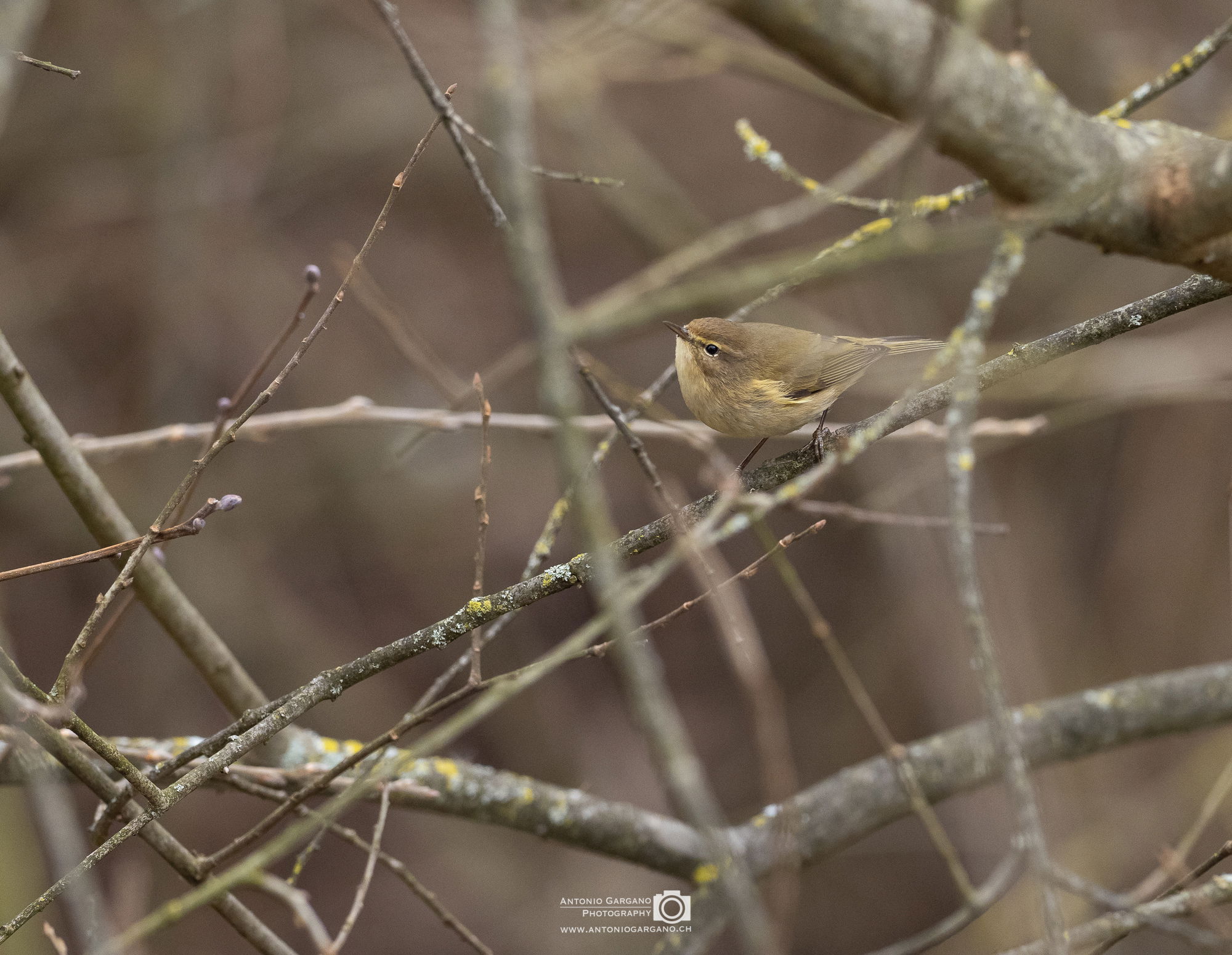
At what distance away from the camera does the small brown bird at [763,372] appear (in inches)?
139

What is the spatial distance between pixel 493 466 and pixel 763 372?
12.4 ft

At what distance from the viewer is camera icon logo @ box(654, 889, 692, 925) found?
321 cm

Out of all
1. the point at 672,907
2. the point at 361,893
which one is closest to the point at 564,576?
the point at 361,893

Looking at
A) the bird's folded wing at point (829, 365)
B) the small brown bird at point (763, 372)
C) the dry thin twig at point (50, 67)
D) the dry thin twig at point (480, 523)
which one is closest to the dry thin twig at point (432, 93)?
the dry thin twig at point (480, 523)

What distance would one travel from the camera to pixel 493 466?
7227 millimetres

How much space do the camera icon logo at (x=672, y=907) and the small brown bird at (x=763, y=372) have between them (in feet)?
5.16

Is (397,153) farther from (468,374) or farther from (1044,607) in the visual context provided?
(1044,607)

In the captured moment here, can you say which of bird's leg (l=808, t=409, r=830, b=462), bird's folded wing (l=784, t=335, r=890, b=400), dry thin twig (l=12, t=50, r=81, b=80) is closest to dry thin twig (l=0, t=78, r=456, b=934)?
dry thin twig (l=12, t=50, r=81, b=80)

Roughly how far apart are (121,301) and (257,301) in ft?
2.98

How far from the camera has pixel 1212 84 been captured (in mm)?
5711

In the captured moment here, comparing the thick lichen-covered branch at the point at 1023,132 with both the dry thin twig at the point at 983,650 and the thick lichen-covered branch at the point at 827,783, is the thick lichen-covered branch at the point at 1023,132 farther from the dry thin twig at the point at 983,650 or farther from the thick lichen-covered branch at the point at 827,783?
the thick lichen-covered branch at the point at 827,783

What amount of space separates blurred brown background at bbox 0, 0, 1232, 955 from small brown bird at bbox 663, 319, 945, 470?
1.16 m

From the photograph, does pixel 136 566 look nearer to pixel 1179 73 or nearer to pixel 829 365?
pixel 1179 73

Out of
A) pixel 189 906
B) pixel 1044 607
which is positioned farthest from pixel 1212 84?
pixel 189 906
